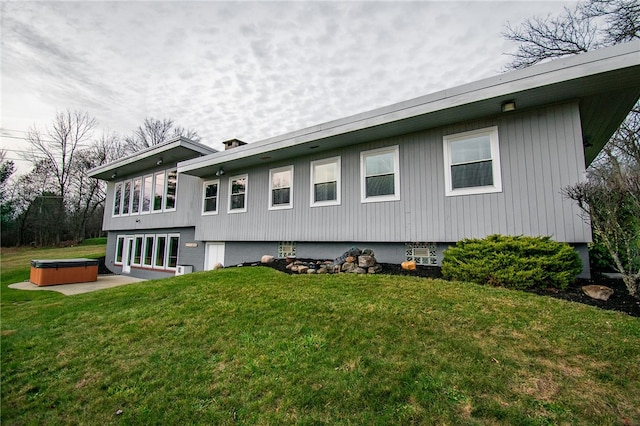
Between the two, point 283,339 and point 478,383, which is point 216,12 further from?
point 478,383

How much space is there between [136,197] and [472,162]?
15.2 m

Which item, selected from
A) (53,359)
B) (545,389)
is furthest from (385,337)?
(53,359)

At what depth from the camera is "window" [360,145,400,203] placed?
695 centimetres

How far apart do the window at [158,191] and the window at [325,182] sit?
28.2 ft

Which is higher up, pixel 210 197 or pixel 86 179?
pixel 86 179

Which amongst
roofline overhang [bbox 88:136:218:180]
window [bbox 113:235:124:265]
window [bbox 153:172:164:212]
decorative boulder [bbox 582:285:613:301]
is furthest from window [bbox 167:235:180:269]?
decorative boulder [bbox 582:285:613:301]

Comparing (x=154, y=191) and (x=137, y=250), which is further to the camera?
(x=137, y=250)

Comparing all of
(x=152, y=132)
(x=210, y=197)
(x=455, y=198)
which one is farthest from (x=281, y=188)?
(x=152, y=132)

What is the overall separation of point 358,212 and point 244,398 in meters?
5.52

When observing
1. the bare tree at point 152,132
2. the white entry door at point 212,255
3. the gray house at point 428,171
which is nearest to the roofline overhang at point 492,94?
the gray house at point 428,171

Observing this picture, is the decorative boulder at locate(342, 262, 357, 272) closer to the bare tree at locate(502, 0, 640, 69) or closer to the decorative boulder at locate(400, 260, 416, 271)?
the decorative boulder at locate(400, 260, 416, 271)

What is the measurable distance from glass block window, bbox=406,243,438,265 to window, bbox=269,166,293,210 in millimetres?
3721

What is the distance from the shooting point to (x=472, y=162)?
602cm

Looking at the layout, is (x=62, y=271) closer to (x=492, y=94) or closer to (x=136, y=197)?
(x=136, y=197)
